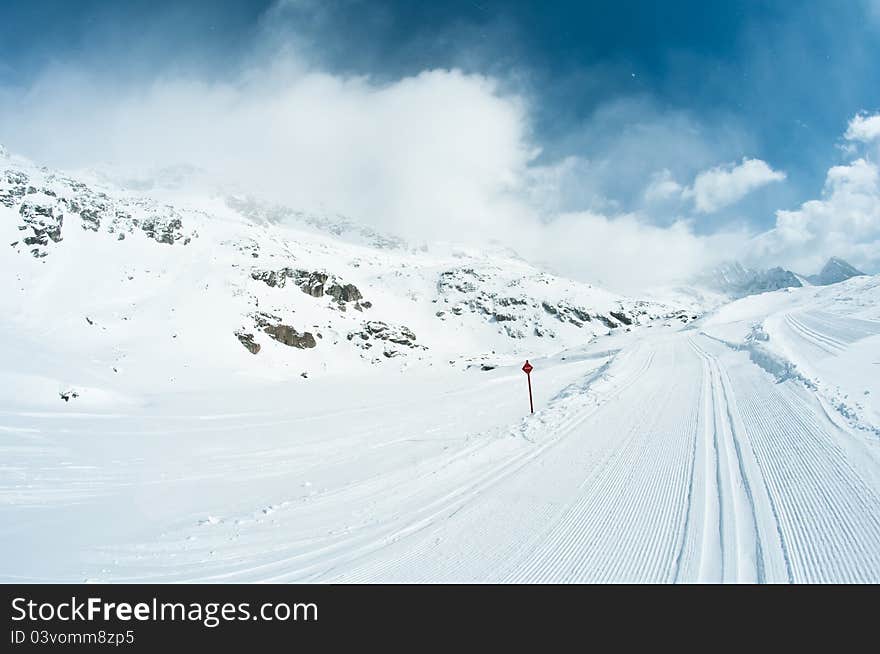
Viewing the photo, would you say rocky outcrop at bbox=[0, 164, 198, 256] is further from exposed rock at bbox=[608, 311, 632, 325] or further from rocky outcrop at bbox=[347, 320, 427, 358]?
exposed rock at bbox=[608, 311, 632, 325]

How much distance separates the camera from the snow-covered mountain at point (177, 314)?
29766 mm

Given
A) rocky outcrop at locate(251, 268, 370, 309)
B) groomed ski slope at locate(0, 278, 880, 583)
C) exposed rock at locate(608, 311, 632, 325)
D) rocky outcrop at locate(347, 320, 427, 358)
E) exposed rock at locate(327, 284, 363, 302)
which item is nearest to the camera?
groomed ski slope at locate(0, 278, 880, 583)

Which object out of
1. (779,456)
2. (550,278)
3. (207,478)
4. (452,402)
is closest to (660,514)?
(779,456)

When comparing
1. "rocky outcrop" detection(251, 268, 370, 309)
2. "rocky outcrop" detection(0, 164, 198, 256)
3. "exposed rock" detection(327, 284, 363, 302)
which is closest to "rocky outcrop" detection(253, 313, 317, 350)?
"rocky outcrop" detection(251, 268, 370, 309)

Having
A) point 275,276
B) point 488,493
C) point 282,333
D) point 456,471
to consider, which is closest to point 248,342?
point 282,333

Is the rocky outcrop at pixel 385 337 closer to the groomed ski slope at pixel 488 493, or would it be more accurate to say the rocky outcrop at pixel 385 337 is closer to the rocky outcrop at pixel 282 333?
the rocky outcrop at pixel 282 333

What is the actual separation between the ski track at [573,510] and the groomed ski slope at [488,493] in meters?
0.04

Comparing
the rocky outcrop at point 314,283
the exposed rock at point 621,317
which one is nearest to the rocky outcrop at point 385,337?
the rocky outcrop at point 314,283

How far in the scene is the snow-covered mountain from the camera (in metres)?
29.8

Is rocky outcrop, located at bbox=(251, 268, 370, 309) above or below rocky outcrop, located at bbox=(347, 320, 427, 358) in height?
above

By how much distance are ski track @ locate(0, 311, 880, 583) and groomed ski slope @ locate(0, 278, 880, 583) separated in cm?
4
